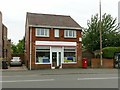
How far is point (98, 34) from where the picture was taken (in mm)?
50625

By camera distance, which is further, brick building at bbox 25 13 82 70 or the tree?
the tree

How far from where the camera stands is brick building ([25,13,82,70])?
35344 millimetres

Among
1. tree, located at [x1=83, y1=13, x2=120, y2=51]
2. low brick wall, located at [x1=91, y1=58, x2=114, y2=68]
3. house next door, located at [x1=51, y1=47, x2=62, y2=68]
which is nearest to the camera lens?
house next door, located at [x1=51, y1=47, x2=62, y2=68]

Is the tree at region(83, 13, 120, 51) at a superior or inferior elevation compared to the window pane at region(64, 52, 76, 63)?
superior

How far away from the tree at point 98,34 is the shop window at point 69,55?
1196 centimetres

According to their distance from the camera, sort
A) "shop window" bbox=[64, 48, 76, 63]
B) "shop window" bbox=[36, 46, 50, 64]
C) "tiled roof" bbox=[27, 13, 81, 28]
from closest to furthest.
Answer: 1. "shop window" bbox=[36, 46, 50, 64]
2. "tiled roof" bbox=[27, 13, 81, 28]
3. "shop window" bbox=[64, 48, 76, 63]

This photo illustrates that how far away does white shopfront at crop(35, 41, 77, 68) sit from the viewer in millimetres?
35531

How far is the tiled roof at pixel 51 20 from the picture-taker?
36.7 m

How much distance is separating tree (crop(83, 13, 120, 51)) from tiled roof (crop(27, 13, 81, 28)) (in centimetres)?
1000

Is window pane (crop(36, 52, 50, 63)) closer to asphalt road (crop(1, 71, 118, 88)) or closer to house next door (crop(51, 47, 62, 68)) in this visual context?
house next door (crop(51, 47, 62, 68))

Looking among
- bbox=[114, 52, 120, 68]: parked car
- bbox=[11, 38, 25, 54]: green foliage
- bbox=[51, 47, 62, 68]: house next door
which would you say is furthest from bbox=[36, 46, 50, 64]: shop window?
bbox=[11, 38, 25, 54]: green foliage

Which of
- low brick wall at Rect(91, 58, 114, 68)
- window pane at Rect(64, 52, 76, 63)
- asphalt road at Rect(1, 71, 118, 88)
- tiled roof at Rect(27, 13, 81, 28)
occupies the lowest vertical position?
asphalt road at Rect(1, 71, 118, 88)

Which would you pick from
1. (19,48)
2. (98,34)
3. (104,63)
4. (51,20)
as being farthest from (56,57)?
(19,48)

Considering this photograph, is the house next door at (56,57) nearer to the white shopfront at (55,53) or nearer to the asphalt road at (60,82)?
the white shopfront at (55,53)
